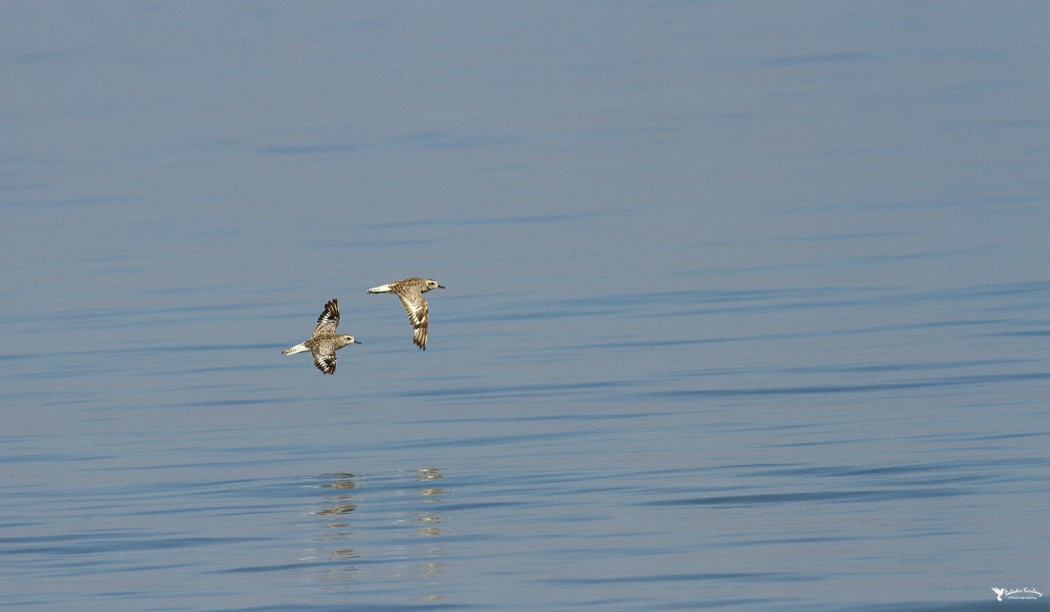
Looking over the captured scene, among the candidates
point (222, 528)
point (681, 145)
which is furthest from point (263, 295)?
point (681, 145)

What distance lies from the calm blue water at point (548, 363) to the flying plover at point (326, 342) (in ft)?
2.53

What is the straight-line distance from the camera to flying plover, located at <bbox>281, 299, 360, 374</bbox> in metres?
23.8

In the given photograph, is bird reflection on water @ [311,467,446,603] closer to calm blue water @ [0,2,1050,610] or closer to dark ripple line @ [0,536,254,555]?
calm blue water @ [0,2,1050,610]

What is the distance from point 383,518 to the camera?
1967 centimetres

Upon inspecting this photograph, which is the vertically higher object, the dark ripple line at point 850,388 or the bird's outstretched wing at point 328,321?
the bird's outstretched wing at point 328,321

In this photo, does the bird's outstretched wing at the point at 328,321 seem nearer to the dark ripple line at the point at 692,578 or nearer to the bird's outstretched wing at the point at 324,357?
the bird's outstretched wing at the point at 324,357

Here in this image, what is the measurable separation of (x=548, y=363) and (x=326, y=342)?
377 cm

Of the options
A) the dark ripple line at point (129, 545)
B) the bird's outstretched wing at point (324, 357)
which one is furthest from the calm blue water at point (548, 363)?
the bird's outstretched wing at point (324, 357)

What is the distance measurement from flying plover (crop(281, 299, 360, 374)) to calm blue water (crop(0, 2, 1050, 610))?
2.53 ft

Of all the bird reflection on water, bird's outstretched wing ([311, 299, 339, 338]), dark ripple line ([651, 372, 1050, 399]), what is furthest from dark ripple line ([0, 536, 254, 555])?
dark ripple line ([651, 372, 1050, 399])

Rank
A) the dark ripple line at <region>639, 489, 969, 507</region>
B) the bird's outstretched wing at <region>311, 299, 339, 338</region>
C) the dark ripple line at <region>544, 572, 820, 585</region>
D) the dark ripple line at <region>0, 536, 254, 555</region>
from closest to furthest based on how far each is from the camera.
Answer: the dark ripple line at <region>544, 572, 820, 585</region> < the dark ripple line at <region>0, 536, 254, 555</region> < the dark ripple line at <region>639, 489, 969, 507</region> < the bird's outstretched wing at <region>311, 299, 339, 338</region>

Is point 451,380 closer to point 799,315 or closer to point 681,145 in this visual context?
point 799,315

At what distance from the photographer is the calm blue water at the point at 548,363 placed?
59.0ft

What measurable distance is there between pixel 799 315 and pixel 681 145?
24922 millimetres
